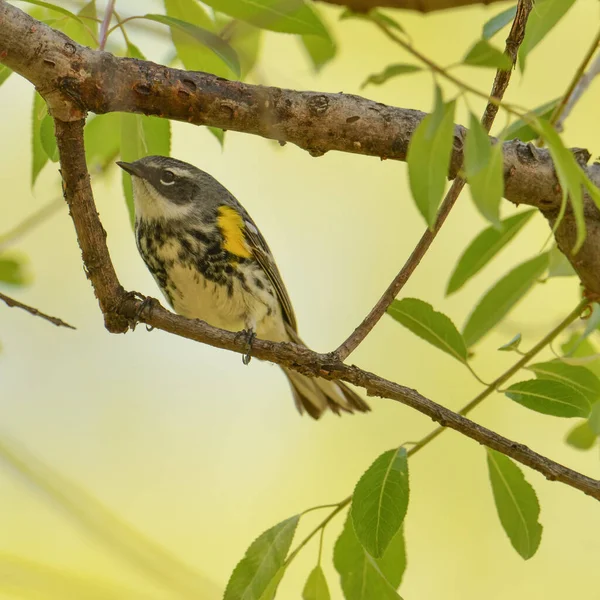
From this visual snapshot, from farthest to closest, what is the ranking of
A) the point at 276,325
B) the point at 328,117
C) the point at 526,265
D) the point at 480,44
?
1. the point at 276,325
2. the point at 526,265
3. the point at 328,117
4. the point at 480,44

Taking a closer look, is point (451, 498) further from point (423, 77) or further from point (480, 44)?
point (480, 44)

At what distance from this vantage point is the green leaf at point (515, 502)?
1896 mm

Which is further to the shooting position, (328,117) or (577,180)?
(328,117)

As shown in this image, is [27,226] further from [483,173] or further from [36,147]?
[483,173]

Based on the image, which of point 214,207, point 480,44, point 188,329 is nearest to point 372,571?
point 188,329

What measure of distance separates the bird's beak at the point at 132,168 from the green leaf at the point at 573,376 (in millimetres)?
1317

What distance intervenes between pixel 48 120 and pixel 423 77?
3.08m

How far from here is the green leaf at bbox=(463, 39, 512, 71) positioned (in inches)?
44.2

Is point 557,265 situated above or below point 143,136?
above

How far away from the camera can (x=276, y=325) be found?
3820 millimetres

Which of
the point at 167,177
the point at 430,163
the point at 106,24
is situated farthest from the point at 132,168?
the point at 430,163

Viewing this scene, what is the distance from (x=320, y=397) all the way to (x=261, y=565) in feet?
6.17

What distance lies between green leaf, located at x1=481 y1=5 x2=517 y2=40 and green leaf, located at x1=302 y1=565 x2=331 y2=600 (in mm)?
1307

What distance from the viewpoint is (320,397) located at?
3754 millimetres
